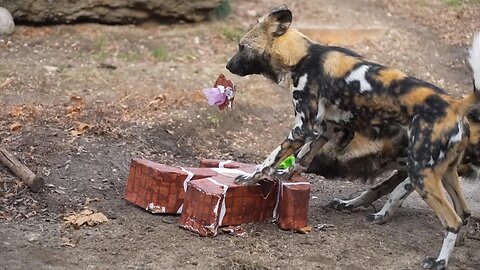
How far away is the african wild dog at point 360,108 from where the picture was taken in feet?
16.7

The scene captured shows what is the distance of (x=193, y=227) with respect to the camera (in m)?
5.31

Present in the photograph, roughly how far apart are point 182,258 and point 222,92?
1.35 m

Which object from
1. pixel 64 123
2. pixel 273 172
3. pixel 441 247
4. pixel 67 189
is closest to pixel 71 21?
pixel 64 123

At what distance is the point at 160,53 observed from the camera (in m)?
9.36

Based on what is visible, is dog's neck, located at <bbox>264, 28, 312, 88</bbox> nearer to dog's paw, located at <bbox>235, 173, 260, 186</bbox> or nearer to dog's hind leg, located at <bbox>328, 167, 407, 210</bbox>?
dog's paw, located at <bbox>235, 173, 260, 186</bbox>

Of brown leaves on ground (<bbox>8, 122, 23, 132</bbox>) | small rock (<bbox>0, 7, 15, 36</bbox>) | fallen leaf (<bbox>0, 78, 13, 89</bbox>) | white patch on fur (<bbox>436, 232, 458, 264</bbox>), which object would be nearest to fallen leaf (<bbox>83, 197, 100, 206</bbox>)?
brown leaves on ground (<bbox>8, 122, 23, 132</bbox>)

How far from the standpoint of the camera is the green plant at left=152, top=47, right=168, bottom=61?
926 centimetres

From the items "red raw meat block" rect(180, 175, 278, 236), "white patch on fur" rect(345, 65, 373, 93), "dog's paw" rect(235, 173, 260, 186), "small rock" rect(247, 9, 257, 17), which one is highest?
"white patch on fur" rect(345, 65, 373, 93)

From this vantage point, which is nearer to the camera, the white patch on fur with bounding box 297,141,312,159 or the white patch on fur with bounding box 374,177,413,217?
the white patch on fur with bounding box 297,141,312,159

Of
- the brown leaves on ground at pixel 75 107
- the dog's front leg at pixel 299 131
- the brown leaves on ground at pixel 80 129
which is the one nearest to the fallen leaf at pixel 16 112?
the brown leaves on ground at pixel 75 107

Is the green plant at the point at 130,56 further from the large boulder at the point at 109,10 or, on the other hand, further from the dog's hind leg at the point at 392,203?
the dog's hind leg at the point at 392,203

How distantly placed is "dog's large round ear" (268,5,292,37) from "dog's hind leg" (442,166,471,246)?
1.33m

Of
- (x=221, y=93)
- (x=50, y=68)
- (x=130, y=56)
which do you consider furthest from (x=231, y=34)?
(x=221, y=93)

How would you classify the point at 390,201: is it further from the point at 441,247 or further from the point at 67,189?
the point at 67,189
